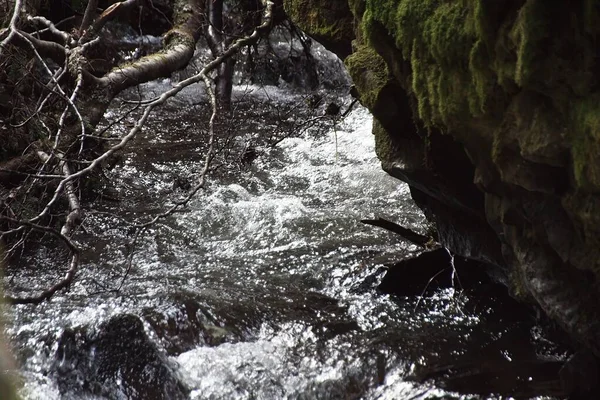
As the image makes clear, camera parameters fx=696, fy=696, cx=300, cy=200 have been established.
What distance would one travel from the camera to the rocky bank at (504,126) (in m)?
2.33

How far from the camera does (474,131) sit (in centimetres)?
296

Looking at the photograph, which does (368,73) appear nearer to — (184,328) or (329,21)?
(329,21)

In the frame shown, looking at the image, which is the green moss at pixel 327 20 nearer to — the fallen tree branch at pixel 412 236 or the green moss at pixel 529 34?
the fallen tree branch at pixel 412 236

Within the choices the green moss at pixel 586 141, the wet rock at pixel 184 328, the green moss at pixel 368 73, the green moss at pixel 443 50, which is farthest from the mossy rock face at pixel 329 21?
the green moss at pixel 586 141

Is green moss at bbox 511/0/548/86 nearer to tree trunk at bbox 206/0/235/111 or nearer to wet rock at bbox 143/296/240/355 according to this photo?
wet rock at bbox 143/296/240/355

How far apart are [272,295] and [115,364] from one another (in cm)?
122

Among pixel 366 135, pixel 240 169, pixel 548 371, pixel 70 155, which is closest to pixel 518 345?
pixel 548 371

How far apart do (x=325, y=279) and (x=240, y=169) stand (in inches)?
122

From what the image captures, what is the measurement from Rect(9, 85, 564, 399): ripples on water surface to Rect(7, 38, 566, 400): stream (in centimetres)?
1

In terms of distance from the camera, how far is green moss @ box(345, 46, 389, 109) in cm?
380

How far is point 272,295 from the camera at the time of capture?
191 inches

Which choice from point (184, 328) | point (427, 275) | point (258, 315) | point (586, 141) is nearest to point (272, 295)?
point (258, 315)

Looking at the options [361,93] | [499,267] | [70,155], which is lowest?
[499,267]

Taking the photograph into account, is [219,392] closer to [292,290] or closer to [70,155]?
[292,290]
